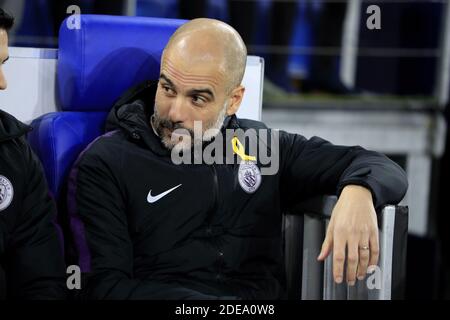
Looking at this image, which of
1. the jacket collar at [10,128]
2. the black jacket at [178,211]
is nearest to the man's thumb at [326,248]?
the black jacket at [178,211]

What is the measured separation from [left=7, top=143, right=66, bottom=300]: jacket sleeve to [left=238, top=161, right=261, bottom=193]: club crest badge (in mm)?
385

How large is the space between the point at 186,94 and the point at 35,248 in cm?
40

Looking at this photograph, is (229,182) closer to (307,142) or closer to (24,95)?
(307,142)

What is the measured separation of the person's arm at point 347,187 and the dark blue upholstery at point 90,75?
347 millimetres

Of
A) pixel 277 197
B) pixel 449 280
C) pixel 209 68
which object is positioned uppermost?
pixel 209 68

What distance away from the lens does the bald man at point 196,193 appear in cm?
161

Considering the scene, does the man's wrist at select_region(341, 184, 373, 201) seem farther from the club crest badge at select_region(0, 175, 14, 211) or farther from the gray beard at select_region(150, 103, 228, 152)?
the club crest badge at select_region(0, 175, 14, 211)

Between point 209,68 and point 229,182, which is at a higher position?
point 209,68

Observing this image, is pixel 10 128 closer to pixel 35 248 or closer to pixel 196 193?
pixel 35 248

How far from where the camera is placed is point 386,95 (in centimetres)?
413

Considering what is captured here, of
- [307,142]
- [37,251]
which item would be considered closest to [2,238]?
[37,251]

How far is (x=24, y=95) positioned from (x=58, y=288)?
→ 1.46ft
